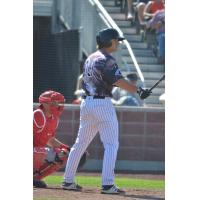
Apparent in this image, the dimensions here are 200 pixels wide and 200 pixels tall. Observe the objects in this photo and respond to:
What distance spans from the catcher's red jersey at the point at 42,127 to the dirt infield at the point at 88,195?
626 millimetres

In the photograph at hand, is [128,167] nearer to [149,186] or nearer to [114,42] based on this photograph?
[149,186]

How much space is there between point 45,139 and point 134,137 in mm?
4926

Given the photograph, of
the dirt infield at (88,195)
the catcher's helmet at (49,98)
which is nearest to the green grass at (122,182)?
the dirt infield at (88,195)

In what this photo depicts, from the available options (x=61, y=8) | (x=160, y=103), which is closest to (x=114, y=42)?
(x=160, y=103)

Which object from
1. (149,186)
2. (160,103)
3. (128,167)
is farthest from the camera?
(160,103)

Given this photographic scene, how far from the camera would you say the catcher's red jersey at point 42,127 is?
10112mm

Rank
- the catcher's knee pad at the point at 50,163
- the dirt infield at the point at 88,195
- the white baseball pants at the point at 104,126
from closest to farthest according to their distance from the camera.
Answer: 1. the dirt infield at the point at 88,195
2. the white baseball pants at the point at 104,126
3. the catcher's knee pad at the point at 50,163

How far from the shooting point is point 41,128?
1011cm

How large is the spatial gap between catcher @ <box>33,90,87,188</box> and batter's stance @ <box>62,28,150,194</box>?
498mm

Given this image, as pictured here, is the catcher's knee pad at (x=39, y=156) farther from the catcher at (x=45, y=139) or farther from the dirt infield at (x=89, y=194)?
the dirt infield at (x=89, y=194)

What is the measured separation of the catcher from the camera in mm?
10086
